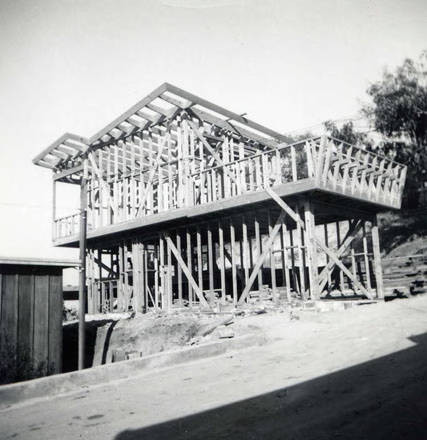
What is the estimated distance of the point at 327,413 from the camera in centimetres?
431

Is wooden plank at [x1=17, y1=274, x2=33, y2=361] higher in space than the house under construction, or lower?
lower

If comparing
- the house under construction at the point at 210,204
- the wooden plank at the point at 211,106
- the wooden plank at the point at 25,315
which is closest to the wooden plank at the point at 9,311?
the wooden plank at the point at 25,315

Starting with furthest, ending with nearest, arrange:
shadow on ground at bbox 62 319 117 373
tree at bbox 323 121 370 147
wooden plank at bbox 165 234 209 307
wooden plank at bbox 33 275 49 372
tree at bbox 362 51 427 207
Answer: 1. tree at bbox 323 121 370 147
2. tree at bbox 362 51 427 207
3. wooden plank at bbox 165 234 209 307
4. shadow on ground at bbox 62 319 117 373
5. wooden plank at bbox 33 275 49 372

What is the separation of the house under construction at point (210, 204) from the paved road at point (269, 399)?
477cm

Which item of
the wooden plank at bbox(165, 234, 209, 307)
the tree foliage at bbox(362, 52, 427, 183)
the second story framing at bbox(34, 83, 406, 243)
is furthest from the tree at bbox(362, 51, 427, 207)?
the wooden plank at bbox(165, 234, 209, 307)

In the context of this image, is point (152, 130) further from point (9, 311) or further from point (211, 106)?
point (9, 311)

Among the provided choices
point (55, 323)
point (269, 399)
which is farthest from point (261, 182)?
point (269, 399)

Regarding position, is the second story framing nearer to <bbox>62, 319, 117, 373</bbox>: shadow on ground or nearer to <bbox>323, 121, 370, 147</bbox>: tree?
<bbox>62, 319, 117, 373</bbox>: shadow on ground

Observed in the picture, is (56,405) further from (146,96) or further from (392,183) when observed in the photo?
(392,183)

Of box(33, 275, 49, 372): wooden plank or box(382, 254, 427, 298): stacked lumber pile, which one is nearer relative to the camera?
box(33, 275, 49, 372): wooden plank

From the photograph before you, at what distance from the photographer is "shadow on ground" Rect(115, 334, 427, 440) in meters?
3.80

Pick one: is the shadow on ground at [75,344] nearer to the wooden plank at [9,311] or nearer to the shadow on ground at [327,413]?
the wooden plank at [9,311]

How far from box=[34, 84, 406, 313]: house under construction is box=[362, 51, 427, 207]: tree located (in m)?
9.03

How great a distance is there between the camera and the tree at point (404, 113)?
26.5 meters
